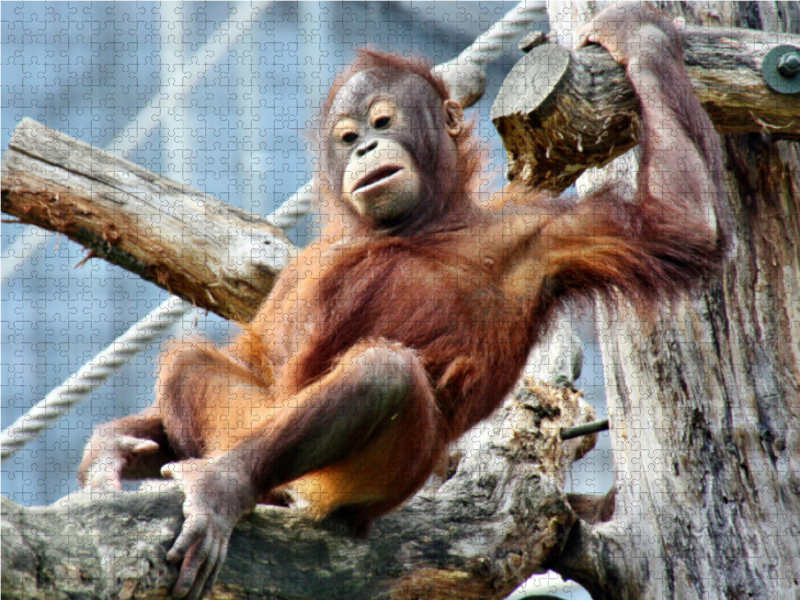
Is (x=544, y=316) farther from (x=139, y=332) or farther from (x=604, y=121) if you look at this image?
(x=139, y=332)

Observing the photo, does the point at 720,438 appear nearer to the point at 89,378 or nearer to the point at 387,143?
the point at 387,143

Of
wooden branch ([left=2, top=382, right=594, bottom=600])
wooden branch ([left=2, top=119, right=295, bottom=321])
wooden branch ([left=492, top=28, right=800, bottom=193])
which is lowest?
wooden branch ([left=2, top=382, right=594, bottom=600])

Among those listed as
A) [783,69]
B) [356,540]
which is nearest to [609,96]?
[783,69]

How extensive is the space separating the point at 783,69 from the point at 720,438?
1.09 meters

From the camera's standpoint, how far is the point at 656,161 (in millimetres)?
2729

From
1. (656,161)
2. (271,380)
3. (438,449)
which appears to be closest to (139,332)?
(271,380)

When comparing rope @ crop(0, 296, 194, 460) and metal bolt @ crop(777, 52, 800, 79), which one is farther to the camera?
rope @ crop(0, 296, 194, 460)

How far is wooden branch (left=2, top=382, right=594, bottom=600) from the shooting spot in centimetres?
188

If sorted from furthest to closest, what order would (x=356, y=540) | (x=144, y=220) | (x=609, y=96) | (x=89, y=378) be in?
(x=89, y=378), (x=144, y=220), (x=609, y=96), (x=356, y=540)

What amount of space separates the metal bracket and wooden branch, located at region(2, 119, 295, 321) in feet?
5.47

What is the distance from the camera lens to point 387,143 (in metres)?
2.93

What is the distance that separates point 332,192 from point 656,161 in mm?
1084

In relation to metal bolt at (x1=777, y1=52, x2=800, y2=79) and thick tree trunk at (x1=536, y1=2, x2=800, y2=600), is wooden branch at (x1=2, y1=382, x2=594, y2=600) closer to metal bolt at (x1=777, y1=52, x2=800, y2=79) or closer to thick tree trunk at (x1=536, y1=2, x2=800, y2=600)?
thick tree trunk at (x1=536, y1=2, x2=800, y2=600)

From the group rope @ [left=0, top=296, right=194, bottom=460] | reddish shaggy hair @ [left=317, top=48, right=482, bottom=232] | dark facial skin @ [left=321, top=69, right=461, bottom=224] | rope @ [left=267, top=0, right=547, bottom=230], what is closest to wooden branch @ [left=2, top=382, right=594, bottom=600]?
reddish shaggy hair @ [left=317, top=48, right=482, bottom=232]
